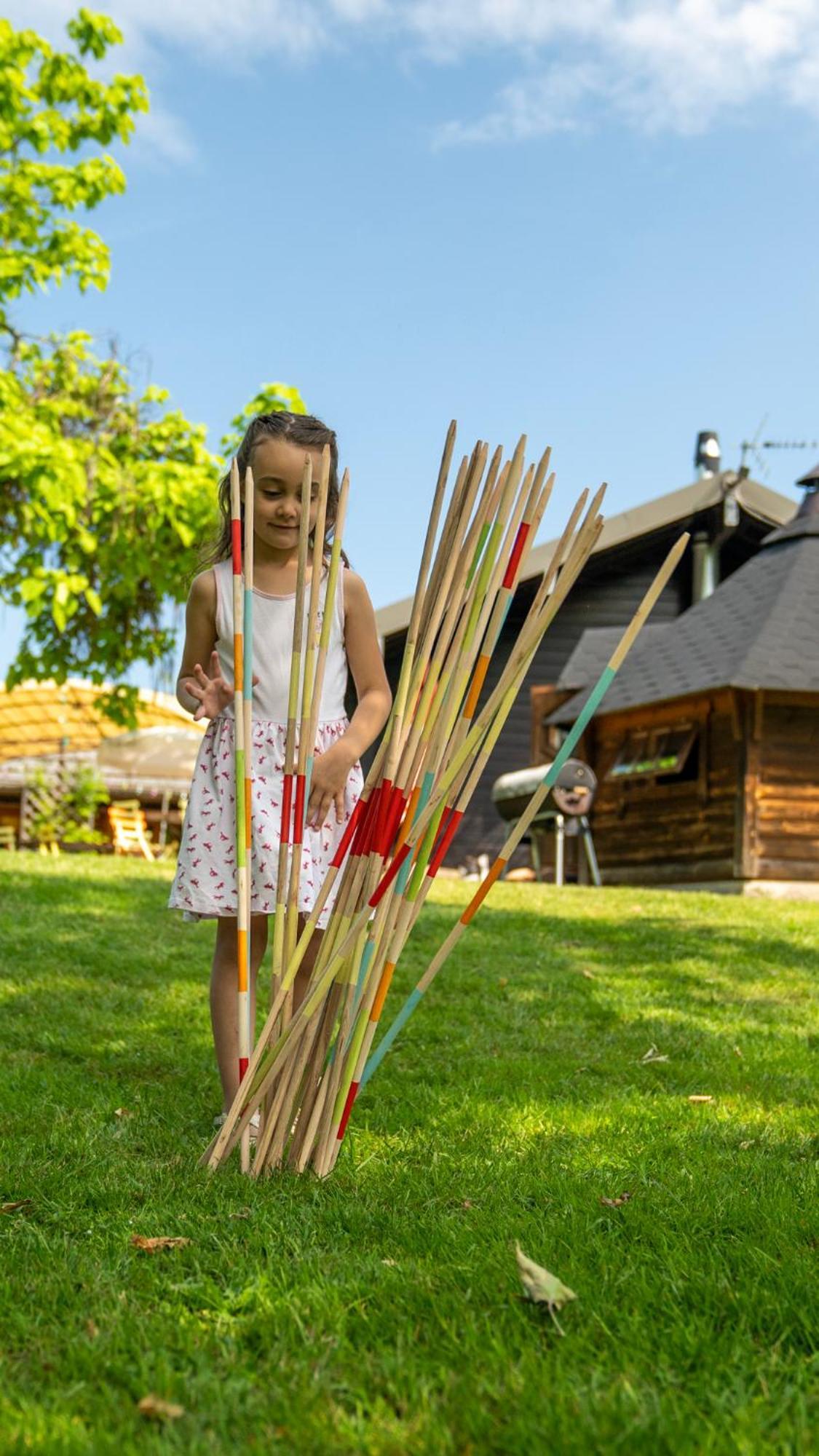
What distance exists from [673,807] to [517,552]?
10.7 metres

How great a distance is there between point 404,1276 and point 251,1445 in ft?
1.60

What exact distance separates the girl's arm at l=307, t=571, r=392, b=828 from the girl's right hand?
0.63 feet

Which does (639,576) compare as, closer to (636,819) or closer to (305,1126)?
(636,819)

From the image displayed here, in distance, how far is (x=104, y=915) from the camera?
19.2ft

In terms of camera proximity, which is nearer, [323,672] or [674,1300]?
[674,1300]

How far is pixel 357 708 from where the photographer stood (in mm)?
2541

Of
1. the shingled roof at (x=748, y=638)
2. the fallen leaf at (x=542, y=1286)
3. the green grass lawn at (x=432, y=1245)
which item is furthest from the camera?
the shingled roof at (x=748, y=638)

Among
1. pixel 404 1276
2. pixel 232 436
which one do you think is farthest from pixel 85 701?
pixel 404 1276

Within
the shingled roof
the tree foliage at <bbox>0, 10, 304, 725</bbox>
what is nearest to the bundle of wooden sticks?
the tree foliage at <bbox>0, 10, 304, 725</bbox>

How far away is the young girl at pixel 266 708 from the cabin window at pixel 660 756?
33.1ft

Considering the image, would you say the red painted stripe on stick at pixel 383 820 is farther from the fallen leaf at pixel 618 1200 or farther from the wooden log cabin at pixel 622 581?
the wooden log cabin at pixel 622 581

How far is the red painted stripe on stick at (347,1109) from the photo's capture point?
7.54ft

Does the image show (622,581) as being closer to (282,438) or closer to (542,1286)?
(282,438)

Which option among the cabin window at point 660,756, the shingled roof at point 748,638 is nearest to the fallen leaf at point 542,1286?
the shingled roof at point 748,638
